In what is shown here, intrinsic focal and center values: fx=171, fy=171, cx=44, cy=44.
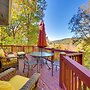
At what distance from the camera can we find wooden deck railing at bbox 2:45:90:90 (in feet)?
6.11

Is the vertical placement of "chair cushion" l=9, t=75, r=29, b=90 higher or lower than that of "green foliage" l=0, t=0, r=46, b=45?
lower

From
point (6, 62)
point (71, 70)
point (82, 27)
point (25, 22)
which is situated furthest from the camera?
point (25, 22)

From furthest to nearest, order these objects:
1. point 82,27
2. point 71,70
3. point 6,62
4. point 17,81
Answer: point 82,27 → point 6,62 → point 17,81 → point 71,70

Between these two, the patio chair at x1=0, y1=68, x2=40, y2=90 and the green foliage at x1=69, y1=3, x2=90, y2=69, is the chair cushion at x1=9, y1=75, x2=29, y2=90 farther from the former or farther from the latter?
the green foliage at x1=69, y1=3, x2=90, y2=69

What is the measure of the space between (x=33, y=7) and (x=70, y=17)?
3.27 m

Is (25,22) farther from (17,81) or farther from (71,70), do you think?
(71,70)

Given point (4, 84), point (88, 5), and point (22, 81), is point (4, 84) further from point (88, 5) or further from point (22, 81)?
point (88, 5)

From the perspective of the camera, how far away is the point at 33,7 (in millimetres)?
13602

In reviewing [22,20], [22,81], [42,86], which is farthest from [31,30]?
[22,81]

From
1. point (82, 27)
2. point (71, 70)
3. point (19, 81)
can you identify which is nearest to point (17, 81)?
point (19, 81)

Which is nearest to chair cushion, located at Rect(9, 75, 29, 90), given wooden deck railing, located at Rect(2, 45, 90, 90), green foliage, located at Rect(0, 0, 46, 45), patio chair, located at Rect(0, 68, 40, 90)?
patio chair, located at Rect(0, 68, 40, 90)

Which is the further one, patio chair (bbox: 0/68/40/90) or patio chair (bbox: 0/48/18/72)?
patio chair (bbox: 0/48/18/72)

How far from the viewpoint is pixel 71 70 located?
9.45ft

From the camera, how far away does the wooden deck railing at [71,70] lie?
1.86 m
